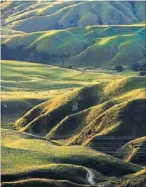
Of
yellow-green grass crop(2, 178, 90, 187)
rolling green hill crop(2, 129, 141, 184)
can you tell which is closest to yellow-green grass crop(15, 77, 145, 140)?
rolling green hill crop(2, 129, 141, 184)

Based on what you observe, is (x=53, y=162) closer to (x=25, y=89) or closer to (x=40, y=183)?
(x=40, y=183)

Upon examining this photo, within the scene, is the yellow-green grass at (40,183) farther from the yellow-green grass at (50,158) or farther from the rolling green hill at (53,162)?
the yellow-green grass at (50,158)

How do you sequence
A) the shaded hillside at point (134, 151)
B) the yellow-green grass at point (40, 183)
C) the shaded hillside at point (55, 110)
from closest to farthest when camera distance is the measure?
1. the yellow-green grass at point (40, 183)
2. the shaded hillside at point (134, 151)
3. the shaded hillside at point (55, 110)

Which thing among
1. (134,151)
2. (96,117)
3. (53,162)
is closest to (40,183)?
(53,162)

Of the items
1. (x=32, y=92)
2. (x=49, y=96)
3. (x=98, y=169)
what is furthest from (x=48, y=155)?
(x=32, y=92)

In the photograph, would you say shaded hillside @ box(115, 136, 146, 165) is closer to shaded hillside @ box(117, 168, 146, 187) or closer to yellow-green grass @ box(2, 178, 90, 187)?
shaded hillside @ box(117, 168, 146, 187)

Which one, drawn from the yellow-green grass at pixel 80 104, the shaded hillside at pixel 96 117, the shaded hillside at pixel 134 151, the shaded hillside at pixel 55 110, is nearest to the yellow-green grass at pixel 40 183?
the shaded hillside at pixel 134 151
